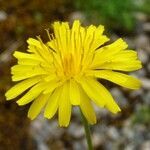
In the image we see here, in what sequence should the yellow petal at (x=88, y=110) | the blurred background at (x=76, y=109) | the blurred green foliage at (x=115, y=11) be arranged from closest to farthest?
the yellow petal at (x=88, y=110) → the blurred background at (x=76, y=109) → the blurred green foliage at (x=115, y=11)

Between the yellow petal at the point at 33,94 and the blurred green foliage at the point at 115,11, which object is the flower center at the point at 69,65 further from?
the blurred green foliage at the point at 115,11

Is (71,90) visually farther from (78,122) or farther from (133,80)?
→ (78,122)

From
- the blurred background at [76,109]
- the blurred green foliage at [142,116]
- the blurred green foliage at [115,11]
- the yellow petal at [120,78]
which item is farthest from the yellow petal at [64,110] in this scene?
the blurred green foliage at [115,11]

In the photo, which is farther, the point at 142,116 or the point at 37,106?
the point at 142,116

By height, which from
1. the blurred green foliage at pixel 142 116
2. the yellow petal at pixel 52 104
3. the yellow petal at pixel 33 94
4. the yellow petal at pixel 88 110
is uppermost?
the yellow petal at pixel 33 94

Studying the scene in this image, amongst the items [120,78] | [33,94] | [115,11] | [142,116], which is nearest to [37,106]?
[33,94]

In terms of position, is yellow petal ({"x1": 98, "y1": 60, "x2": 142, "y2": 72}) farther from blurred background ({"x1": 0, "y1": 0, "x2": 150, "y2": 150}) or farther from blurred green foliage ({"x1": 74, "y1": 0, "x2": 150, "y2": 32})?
blurred green foliage ({"x1": 74, "y1": 0, "x2": 150, "y2": 32})

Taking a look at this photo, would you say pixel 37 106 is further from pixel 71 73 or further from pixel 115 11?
pixel 115 11
